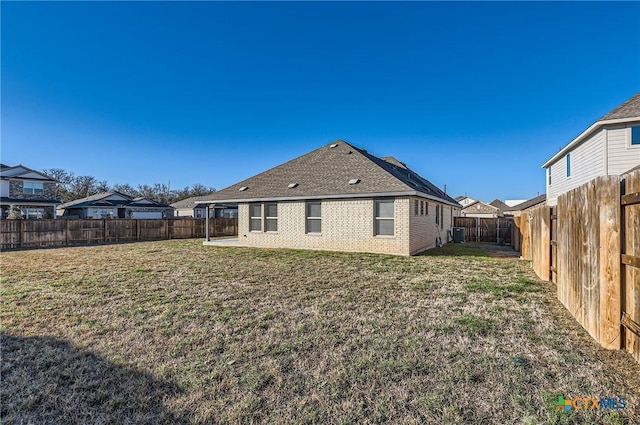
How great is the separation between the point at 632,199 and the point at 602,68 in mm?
13721

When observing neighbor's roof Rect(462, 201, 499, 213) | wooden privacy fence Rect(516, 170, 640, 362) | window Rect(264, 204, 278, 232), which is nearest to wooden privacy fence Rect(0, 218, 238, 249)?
window Rect(264, 204, 278, 232)

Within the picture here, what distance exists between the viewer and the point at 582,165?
48.6ft

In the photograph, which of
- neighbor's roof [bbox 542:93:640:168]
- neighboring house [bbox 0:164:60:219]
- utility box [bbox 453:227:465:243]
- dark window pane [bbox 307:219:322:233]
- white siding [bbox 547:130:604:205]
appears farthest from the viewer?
neighboring house [bbox 0:164:60:219]

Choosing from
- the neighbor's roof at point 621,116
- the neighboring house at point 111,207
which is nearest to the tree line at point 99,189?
the neighboring house at point 111,207

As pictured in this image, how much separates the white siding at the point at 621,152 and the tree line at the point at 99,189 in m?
56.0

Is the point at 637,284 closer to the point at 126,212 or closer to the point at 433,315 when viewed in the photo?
the point at 433,315

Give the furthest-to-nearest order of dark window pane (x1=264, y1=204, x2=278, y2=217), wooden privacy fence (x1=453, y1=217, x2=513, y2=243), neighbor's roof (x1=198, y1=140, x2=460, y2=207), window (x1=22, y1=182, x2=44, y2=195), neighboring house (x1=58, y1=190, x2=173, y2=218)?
neighboring house (x1=58, y1=190, x2=173, y2=218) → window (x1=22, y1=182, x2=44, y2=195) → wooden privacy fence (x1=453, y1=217, x2=513, y2=243) → dark window pane (x1=264, y1=204, x2=278, y2=217) → neighbor's roof (x1=198, y1=140, x2=460, y2=207)

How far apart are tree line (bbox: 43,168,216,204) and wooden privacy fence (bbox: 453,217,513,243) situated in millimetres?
50654

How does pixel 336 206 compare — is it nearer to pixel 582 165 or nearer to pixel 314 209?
pixel 314 209

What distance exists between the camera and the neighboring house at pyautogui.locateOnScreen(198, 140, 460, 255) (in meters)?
11.9

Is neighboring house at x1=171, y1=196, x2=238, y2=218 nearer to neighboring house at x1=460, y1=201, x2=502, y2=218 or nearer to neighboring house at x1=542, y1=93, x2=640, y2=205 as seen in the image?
neighboring house at x1=542, y1=93, x2=640, y2=205

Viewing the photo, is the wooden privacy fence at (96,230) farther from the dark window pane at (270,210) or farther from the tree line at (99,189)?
the tree line at (99,189)

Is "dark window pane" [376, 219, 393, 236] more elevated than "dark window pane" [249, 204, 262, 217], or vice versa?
"dark window pane" [249, 204, 262, 217]

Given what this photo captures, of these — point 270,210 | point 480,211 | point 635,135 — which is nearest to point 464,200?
point 480,211
